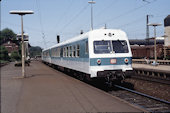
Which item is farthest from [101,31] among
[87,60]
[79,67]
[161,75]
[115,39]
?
[161,75]

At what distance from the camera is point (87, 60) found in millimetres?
10641

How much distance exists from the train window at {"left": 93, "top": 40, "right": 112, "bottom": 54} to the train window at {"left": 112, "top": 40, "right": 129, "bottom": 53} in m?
0.28

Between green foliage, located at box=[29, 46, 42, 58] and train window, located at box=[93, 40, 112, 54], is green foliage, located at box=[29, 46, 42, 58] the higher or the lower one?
the higher one

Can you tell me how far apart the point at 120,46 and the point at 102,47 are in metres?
0.93

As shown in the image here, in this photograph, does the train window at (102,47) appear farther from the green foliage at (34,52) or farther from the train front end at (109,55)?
the green foliage at (34,52)

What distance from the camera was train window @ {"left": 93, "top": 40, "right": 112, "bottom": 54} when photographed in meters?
10.4

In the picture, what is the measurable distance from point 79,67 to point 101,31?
104 inches

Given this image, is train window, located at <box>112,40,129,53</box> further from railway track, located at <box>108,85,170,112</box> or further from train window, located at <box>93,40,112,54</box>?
railway track, located at <box>108,85,170,112</box>

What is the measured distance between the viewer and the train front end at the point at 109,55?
10156 mm

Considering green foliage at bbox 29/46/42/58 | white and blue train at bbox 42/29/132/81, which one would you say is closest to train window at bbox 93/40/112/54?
white and blue train at bbox 42/29/132/81

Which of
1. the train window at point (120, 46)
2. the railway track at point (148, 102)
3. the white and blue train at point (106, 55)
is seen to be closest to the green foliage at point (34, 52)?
the white and blue train at point (106, 55)

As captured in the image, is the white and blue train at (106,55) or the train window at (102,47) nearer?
the white and blue train at (106,55)

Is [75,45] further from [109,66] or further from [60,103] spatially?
[60,103]

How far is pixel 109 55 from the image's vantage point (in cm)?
1040
